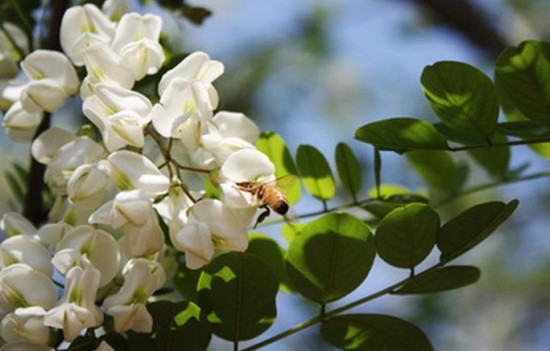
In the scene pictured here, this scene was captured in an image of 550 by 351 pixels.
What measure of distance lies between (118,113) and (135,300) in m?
0.10

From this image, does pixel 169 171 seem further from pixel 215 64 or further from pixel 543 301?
pixel 543 301

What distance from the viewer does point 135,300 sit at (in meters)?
0.48

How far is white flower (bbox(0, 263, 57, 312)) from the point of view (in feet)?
Result: 1.59

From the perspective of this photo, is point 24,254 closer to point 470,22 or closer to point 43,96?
point 43,96

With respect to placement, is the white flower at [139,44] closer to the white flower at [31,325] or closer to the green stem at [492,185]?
the white flower at [31,325]

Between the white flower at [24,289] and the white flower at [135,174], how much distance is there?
65mm

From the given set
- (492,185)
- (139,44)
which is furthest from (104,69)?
(492,185)

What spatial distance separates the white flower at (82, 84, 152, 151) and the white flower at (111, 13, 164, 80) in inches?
1.3

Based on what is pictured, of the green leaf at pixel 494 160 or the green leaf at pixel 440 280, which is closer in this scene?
the green leaf at pixel 440 280

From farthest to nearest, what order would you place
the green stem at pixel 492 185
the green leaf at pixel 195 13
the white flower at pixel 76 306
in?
the green leaf at pixel 195 13 < the green stem at pixel 492 185 < the white flower at pixel 76 306

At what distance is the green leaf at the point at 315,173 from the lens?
2.09ft

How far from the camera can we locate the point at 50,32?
670 mm

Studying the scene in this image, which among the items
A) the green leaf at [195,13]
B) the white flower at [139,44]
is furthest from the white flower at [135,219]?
the green leaf at [195,13]

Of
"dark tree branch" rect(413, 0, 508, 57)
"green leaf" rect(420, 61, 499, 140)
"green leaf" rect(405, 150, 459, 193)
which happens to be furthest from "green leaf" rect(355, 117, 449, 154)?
"dark tree branch" rect(413, 0, 508, 57)
